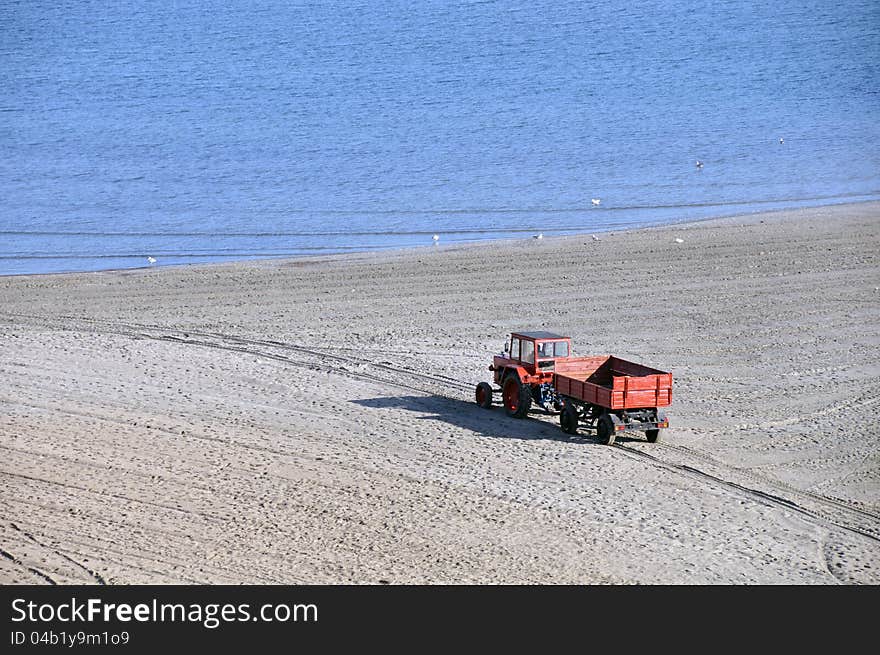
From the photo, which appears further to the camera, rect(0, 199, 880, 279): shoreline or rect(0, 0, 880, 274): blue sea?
rect(0, 0, 880, 274): blue sea

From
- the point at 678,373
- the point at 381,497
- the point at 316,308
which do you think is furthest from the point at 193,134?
the point at 381,497

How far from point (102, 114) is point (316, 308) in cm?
3892

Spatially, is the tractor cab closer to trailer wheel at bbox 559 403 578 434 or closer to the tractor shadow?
the tractor shadow

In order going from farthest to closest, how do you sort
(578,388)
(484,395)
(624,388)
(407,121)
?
(407,121)
(484,395)
(578,388)
(624,388)

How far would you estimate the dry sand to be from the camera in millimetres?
15453

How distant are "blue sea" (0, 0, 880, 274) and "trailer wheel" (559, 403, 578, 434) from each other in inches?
661

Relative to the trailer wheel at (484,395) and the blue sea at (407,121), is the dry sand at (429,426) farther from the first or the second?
the blue sea at (407,121)

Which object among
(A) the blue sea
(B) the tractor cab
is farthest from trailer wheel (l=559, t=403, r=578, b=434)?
(A) the blue sea

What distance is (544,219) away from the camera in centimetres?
4050

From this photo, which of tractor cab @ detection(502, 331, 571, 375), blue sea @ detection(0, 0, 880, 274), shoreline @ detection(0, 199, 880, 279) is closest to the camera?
tractor cab @ detection(502, 331, 571, 375)

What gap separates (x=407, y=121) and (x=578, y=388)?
43.2 m

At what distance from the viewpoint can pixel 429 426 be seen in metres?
20.9

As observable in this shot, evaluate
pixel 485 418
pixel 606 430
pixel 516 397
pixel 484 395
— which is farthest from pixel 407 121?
pixel 606 430

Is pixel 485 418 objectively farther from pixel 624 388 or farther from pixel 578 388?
pixel 624 388
